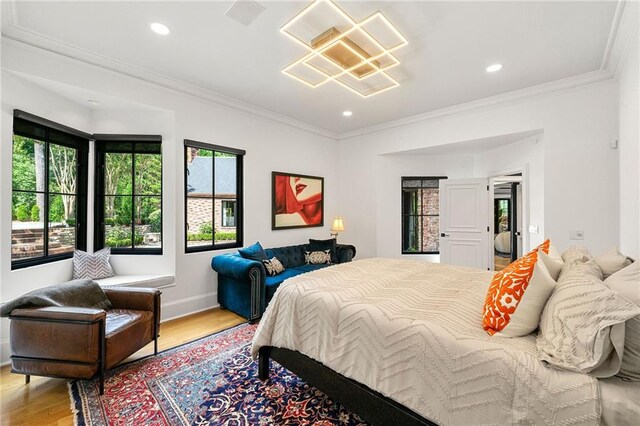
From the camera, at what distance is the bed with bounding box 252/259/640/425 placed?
1.06 meters

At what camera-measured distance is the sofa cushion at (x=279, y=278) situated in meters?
3.54

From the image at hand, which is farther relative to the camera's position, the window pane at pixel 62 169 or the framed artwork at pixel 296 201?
the framed artwork at pixel 296 201

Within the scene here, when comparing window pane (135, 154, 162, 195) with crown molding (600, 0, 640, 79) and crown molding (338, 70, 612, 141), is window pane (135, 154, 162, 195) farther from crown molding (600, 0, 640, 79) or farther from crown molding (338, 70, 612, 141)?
crown molding (600, 0, 640, 79)

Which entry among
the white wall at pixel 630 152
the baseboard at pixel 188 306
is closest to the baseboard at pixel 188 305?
the baseboard at pixel 188 306

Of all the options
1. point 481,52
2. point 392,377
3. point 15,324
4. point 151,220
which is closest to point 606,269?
point 392,377

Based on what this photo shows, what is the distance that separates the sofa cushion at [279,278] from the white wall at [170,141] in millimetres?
738

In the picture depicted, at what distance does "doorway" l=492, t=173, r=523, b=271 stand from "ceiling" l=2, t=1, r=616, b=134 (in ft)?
7.95

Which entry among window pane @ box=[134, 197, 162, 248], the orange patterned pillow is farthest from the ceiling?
the orange patterned pillow

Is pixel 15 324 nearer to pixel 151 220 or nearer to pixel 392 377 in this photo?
pixel 151 220

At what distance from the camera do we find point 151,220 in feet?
12.0

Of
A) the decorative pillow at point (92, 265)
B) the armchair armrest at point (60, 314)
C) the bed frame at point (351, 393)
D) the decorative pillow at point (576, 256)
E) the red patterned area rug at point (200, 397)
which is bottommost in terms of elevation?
the red patterned area rug at point (200, 397)

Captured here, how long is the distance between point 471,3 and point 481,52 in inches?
31.3

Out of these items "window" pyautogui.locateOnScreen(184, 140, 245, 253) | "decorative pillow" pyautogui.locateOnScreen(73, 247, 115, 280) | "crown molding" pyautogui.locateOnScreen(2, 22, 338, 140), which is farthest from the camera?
"window" pyautogui.locateOnScreen(184, 140, 245, 253)

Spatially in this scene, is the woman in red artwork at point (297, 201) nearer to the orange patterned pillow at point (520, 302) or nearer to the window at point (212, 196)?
the window at point (212, 196)
